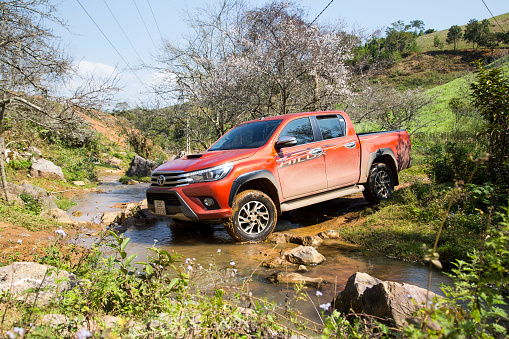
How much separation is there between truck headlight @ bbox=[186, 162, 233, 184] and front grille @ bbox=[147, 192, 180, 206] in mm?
378

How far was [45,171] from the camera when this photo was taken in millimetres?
12508

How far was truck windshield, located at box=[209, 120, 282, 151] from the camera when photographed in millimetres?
6086

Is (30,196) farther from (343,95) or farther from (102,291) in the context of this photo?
(343,95)

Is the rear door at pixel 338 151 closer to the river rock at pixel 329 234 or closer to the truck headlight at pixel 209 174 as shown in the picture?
the river rock at pixel 329 234

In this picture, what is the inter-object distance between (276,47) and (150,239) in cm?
769

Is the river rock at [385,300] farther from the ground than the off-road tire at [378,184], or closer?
closer

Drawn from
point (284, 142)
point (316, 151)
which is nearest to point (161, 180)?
point (284, 142)

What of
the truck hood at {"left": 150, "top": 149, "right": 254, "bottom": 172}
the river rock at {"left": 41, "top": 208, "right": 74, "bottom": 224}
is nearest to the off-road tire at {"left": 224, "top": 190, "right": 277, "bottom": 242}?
the truck hood at {"left": 150, "top": 149, "right": 254, "bottom": 172}

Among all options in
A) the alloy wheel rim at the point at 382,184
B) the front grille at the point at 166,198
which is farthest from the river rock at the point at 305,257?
the alloy wheel rim at the point at 382,184

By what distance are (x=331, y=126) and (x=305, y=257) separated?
3004mm

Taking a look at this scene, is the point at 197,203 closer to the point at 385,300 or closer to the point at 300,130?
the point at 300,130

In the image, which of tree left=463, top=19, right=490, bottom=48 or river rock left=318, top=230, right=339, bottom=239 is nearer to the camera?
river rock left=318, top=230, right=339, bottom=239

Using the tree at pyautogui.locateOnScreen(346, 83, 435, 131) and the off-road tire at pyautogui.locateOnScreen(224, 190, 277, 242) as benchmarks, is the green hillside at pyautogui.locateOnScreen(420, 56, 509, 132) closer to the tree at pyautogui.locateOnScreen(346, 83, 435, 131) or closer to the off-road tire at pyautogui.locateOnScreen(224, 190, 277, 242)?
the tree at pyautogui.locateOnScreen(346, 83, 435, 131)

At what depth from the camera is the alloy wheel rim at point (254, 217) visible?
5496 mm
